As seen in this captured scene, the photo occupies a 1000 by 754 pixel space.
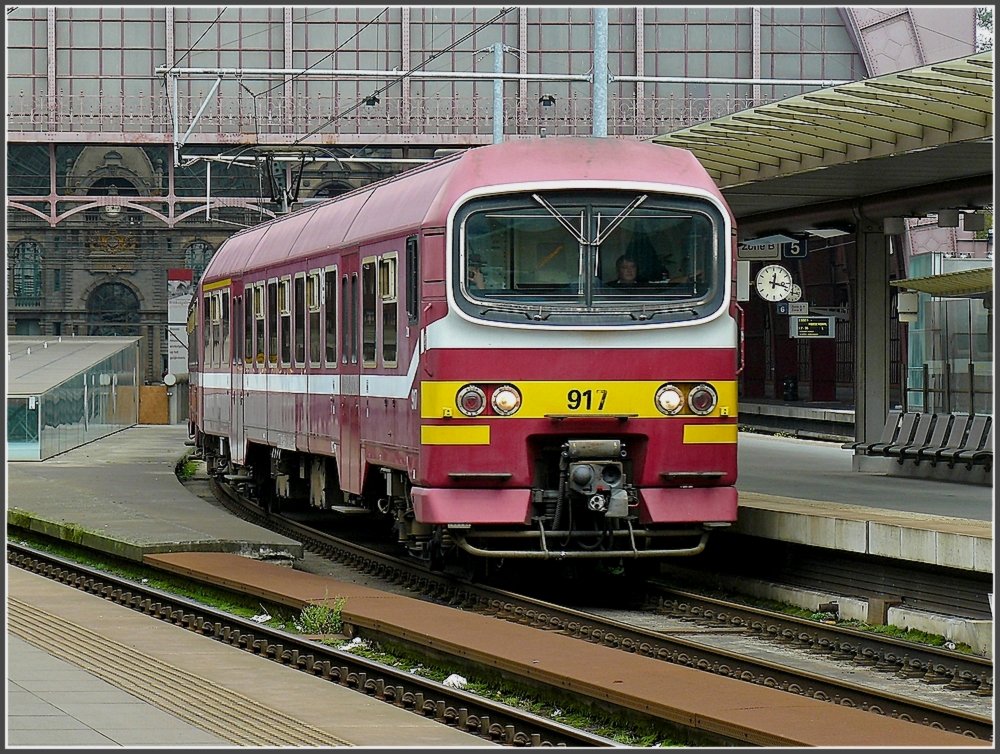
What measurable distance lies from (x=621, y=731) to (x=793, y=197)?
1421 cm

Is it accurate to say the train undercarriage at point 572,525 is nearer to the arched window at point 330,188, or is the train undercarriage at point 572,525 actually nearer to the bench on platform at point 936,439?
the bench on platform at point 936,439

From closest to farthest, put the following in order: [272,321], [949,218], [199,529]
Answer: [199,529] < [272,321] < [949,218]

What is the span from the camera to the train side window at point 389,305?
607 inches

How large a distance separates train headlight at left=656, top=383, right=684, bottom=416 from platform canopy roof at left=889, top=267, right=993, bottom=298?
8958 mm

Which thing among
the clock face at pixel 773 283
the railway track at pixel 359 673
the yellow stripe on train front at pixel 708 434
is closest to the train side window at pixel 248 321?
the railway track at pixel 359 673

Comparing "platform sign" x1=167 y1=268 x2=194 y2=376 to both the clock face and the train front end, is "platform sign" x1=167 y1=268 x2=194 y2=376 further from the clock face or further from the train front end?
the train front end

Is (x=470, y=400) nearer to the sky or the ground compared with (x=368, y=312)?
nearer to the ground

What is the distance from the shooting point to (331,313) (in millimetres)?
17812

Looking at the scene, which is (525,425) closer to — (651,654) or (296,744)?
(651,654)

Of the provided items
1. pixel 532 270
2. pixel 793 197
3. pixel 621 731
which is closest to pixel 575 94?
pixel 793 197

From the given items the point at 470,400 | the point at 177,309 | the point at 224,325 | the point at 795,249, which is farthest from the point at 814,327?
the point at 470,400

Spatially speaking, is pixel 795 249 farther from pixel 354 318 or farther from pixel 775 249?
pixel 354 318

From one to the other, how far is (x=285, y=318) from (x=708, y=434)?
6807 millimetres

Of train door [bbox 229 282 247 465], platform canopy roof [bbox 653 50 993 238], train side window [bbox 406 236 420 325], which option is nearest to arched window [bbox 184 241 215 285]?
train door [bbox 229 282 247 465]
